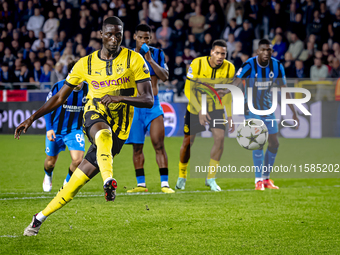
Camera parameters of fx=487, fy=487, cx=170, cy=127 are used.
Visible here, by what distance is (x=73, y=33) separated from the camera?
1691cm

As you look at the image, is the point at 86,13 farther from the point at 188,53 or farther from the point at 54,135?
the point at 54,135

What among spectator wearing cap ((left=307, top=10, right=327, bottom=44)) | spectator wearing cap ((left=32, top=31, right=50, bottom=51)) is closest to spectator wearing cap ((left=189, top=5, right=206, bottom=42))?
spectator wearing cap ((left=307, top=10, right=327, bottom=44))

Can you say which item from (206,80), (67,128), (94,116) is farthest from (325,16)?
(94,116)

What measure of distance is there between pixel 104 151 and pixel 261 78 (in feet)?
12.1

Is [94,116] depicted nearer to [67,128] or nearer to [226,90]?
[67,128]

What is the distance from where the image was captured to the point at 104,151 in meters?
3.72

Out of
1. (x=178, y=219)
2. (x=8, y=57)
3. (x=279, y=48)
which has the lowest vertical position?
(x=178, y=219)

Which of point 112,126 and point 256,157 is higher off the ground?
point 112,126

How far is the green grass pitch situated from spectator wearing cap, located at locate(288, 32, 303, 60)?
651cm

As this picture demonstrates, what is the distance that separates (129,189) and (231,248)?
3.21 metres

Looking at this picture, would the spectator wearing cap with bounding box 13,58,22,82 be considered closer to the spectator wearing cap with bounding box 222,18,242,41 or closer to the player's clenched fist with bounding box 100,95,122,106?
the spectator wearing cap with bounding box 222,18,242,41

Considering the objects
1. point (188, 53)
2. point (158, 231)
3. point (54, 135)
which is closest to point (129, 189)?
point (54, 135)

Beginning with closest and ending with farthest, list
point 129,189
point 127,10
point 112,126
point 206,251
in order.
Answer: point 206,251
point 112,126
point 129,189
point 127,10

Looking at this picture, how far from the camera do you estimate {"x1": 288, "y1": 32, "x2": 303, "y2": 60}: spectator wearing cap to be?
13.7m
